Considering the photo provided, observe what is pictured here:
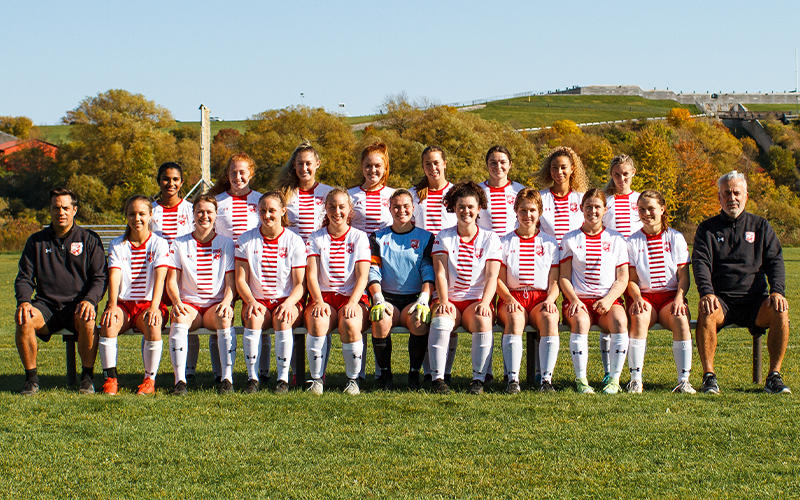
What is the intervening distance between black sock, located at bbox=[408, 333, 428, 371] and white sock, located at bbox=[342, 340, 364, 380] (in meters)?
0.38

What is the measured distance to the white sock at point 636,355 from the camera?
17.9 feet

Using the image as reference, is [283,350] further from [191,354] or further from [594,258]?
[594,258]

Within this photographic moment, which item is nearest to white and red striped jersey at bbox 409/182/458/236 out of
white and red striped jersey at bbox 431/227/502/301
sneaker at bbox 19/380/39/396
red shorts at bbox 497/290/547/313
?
white and red striped jersey at bbox 431/227/502/301

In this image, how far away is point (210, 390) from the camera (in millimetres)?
5609

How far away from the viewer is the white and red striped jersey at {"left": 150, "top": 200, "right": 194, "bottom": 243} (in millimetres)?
6281

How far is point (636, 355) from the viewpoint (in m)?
5.46

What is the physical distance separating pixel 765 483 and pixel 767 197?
5599 cm

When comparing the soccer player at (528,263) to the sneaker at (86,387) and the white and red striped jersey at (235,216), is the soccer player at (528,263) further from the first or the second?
the sneaker at (86,387)

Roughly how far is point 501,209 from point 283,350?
219cm

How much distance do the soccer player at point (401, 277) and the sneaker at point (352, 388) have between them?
10.2 inches

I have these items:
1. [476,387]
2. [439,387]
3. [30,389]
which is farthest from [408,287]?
[30,389]

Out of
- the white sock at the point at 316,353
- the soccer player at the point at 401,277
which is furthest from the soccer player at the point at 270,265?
the soccer player at the point at 401,277

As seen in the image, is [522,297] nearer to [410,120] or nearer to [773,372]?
[773,372]

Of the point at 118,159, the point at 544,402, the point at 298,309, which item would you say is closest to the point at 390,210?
the point at 298,309
